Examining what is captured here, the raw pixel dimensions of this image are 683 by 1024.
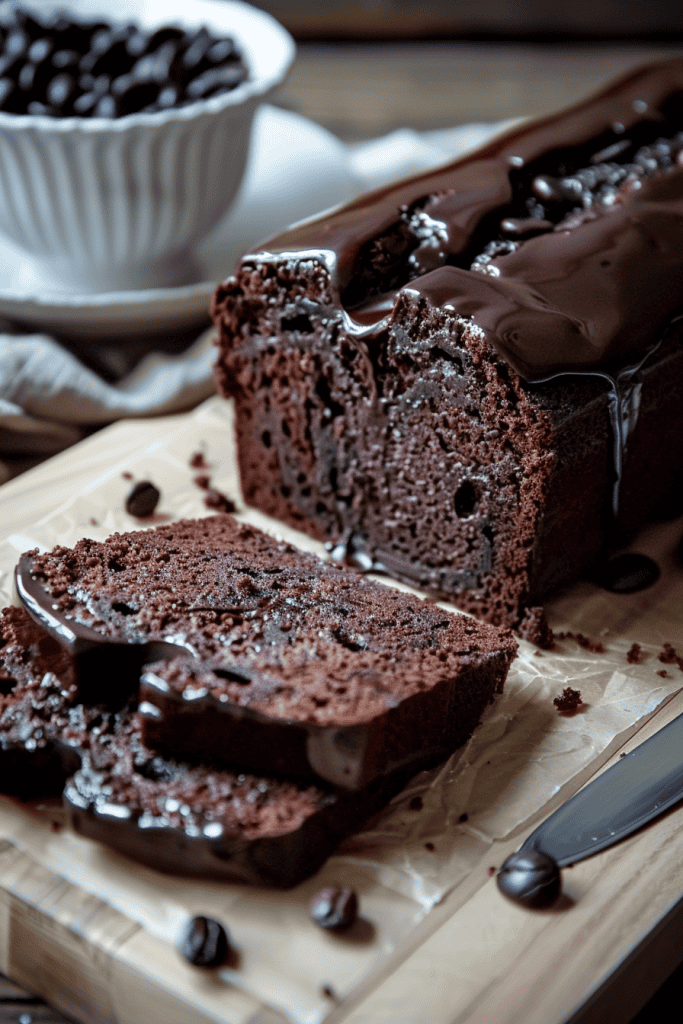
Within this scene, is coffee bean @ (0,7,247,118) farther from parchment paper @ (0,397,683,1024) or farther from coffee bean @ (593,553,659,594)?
coffee bean @ (593,553,659,594)

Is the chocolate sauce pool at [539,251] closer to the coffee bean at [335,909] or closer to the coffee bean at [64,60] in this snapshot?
the coffee bean at [335,909]

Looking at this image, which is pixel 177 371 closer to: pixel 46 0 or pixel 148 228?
pixel 148 228

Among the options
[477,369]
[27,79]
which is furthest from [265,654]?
[27,79]

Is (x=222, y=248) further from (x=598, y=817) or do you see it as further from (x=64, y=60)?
(x=598, y=817)

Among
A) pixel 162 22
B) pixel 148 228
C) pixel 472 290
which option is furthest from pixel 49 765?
pixel 162 22

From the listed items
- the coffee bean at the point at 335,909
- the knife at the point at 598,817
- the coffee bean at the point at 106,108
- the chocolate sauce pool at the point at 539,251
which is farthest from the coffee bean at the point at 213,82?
the coffee bean at the point at 335,909

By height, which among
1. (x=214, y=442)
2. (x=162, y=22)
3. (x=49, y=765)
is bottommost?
(x=214, y=442)

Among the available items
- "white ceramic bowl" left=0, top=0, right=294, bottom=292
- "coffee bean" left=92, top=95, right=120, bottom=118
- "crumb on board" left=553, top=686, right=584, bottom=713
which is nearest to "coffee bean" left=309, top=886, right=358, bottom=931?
"crumb on board" left=553, top=686, right=584, bottom=713

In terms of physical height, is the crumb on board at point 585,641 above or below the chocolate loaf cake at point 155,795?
below
